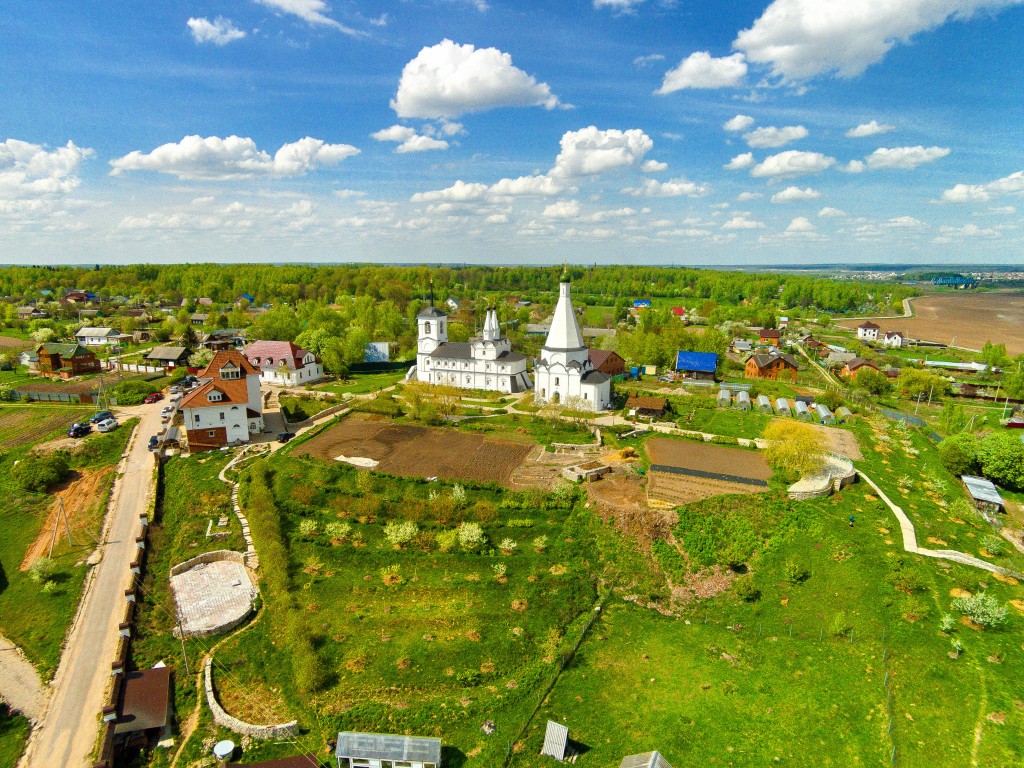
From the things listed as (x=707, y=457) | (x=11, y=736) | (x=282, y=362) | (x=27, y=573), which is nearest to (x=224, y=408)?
(x=27, y=573)

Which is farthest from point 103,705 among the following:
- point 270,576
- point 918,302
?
point 918,302

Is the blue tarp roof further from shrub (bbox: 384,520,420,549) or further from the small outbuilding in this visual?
shrub (bbox: 384,520,420,549)

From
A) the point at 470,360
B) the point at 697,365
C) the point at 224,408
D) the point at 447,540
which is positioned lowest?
the point at 447,540

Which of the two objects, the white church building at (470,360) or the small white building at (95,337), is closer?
the white church building at (470,360)

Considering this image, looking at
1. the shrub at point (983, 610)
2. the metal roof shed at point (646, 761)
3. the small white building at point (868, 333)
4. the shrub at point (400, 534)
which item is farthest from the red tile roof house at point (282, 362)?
the small white building at point (868, 333)

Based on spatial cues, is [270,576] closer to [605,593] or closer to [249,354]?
[605,593]

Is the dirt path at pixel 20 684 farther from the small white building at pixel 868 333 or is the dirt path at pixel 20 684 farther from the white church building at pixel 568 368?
the small white building at pixel 868 333

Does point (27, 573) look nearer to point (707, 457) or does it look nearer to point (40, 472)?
point (40, 472)

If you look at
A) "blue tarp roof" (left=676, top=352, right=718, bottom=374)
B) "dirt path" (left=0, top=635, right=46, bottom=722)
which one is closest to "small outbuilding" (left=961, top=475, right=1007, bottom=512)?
"blue tarp roof" (left=676, top=352, right=718, bottom=374)
